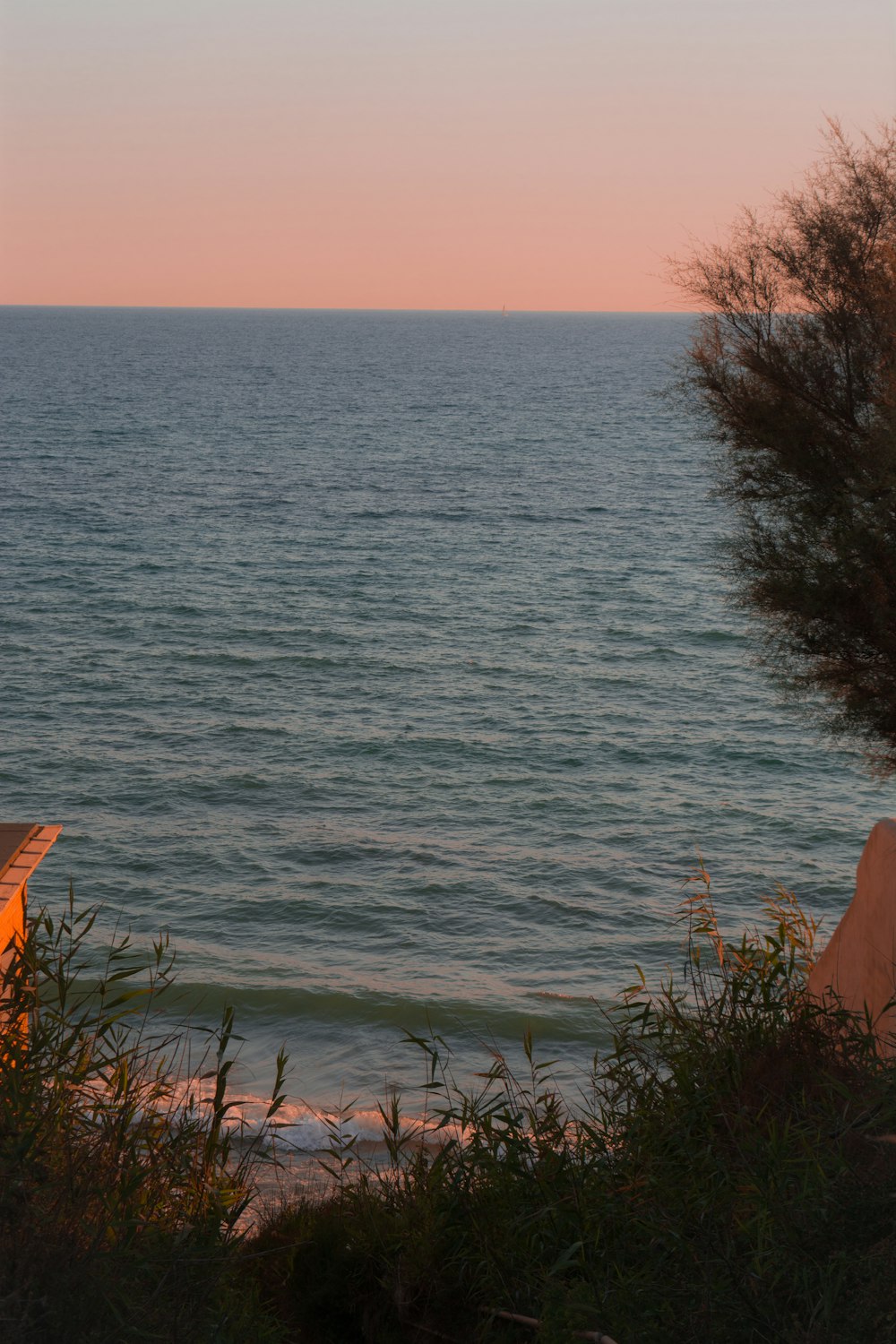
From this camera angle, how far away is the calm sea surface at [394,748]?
56.6ft

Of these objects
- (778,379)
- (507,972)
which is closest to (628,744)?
(507,972)

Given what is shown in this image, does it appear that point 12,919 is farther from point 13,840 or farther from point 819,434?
point 819,434

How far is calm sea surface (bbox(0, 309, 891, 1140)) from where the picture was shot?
1725 cm

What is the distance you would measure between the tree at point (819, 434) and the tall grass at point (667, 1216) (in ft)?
8.69

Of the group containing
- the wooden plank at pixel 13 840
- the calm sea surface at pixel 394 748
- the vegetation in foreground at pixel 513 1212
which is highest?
the wooden plank at pixel 13 840

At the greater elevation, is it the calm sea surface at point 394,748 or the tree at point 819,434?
the tree at point 819,434

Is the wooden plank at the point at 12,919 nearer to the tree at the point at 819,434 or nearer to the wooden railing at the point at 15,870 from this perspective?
the wooden railing at the point at 15,870

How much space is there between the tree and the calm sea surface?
0.81 metres

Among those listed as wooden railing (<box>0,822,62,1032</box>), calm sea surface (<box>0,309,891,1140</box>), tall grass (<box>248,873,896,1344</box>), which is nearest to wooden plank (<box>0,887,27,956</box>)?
wooden railing (<box>0,822,62,1032</box>)

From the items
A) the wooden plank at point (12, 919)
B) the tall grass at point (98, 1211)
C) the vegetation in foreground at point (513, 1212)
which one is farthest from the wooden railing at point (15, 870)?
the vegetation in foreground at point (513, 1212)

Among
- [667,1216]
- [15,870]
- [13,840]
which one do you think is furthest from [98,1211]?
[13,840]

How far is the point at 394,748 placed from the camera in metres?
25.1

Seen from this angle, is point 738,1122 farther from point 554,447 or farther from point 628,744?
point 554,447

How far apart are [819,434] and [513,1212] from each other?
6400 millimetres
